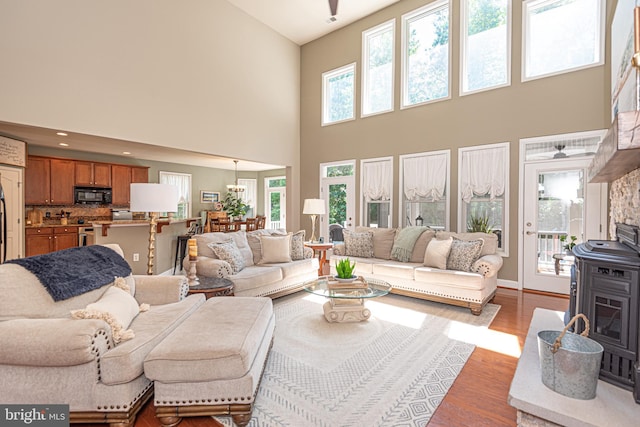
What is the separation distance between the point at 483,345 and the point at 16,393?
3.39 m

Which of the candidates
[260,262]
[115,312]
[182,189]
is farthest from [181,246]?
[115,312]

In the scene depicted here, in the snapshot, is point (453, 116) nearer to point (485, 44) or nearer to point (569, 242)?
point (485, 44)

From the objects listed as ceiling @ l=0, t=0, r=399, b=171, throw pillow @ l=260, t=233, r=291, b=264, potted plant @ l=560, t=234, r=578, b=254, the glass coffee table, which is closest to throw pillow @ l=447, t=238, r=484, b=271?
the glass coffee table

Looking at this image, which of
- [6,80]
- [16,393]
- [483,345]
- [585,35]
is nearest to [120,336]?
[16,393]

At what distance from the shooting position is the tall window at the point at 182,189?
8.66 m

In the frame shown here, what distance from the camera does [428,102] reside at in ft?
19.4

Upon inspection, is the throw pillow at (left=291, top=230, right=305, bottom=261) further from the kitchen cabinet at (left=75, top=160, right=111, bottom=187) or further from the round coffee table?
the kitchen cabinet at (left=75, top=160, right=111, bottom=187)

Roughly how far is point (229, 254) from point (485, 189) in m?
4.32

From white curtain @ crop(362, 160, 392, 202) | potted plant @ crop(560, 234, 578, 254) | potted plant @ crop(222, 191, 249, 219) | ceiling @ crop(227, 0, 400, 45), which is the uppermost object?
ceiling @ crop(227, 0, 400, 45)

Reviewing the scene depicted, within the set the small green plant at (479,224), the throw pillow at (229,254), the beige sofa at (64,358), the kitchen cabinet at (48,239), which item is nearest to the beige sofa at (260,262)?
the throw pillow at (229,254)

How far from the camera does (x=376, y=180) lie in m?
6.63

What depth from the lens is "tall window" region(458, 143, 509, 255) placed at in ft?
16.8

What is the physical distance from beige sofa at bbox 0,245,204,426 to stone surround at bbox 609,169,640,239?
11.4 ft

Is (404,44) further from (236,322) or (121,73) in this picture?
(236,322)
